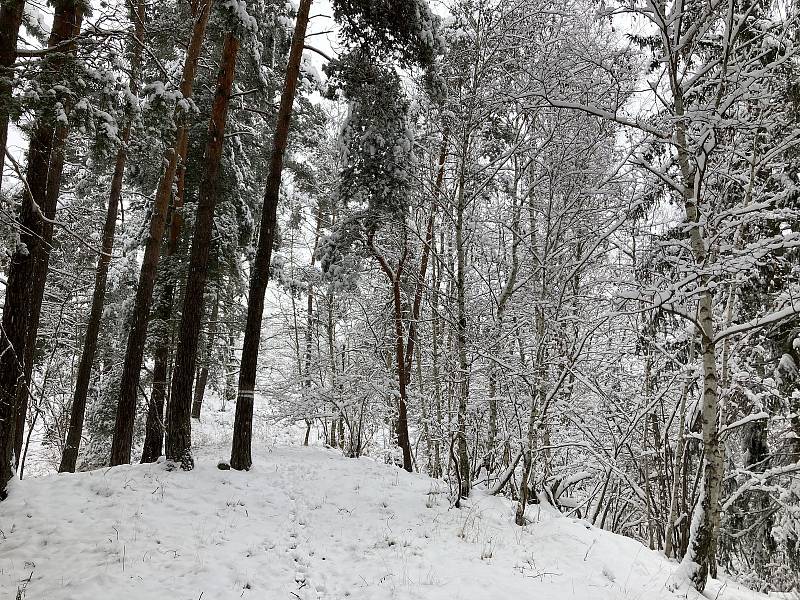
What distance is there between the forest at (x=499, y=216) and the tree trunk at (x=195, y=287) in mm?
50

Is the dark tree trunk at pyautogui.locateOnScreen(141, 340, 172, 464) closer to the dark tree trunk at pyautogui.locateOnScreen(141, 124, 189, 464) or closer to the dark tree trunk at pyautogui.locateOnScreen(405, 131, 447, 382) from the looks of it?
the dark tree trunk at pyautogui.locateOnScreen(141, 124, 189, 464)

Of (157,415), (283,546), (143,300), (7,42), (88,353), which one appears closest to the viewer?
(7,42)

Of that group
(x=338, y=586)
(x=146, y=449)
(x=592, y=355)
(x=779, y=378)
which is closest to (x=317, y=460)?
(x=146, y=449)

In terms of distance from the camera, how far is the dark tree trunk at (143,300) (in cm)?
852

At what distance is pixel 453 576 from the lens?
5.45 metres

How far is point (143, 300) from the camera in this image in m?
8.63

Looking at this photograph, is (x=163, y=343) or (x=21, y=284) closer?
(x=21, y=284)

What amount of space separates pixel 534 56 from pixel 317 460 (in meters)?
9.23

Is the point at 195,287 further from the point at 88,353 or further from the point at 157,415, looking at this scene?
the point at 88,353

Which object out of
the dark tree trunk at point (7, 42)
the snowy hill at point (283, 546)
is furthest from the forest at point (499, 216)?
the snowy hill at point (283, 546)

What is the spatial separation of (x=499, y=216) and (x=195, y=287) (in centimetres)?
611

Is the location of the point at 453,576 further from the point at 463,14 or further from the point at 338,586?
the point at 463,14

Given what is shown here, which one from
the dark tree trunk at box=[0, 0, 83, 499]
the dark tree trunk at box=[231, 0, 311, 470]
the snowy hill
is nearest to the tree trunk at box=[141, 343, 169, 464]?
the snowy hill

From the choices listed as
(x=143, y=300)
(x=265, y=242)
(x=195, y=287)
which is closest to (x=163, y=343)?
(x=143, y=300)
